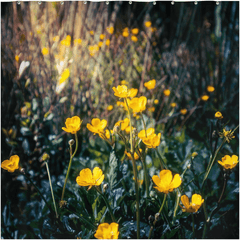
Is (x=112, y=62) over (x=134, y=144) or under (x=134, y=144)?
over

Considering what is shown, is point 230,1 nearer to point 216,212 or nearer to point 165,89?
point 165,89

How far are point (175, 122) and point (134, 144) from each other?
2.12 feet

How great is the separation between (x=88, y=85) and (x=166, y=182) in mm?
779

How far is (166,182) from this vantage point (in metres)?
0.55

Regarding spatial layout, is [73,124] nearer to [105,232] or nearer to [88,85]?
[105,232]

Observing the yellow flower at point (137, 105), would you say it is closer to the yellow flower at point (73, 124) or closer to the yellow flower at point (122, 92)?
the yellow flower at point (122, 92)

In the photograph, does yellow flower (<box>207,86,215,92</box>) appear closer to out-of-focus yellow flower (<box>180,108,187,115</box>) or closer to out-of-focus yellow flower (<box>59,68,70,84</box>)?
out-of-focus yellow flower (<box>180,108,187,115</box>)

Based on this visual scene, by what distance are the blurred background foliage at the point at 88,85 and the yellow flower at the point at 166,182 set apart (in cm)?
16

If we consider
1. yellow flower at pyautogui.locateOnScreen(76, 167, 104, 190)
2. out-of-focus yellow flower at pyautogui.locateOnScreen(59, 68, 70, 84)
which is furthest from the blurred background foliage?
yellow flower at pyautogui.locateOnScreen(76, 167, 104, 190)

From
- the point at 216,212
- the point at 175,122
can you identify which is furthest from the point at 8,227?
the point at 175,122

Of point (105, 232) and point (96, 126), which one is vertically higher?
point (96, 126)

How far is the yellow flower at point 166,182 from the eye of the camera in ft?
1.69

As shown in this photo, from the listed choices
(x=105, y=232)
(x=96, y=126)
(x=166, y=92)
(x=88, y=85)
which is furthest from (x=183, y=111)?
(x=105, y=232)

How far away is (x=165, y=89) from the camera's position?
1272 millimetres
